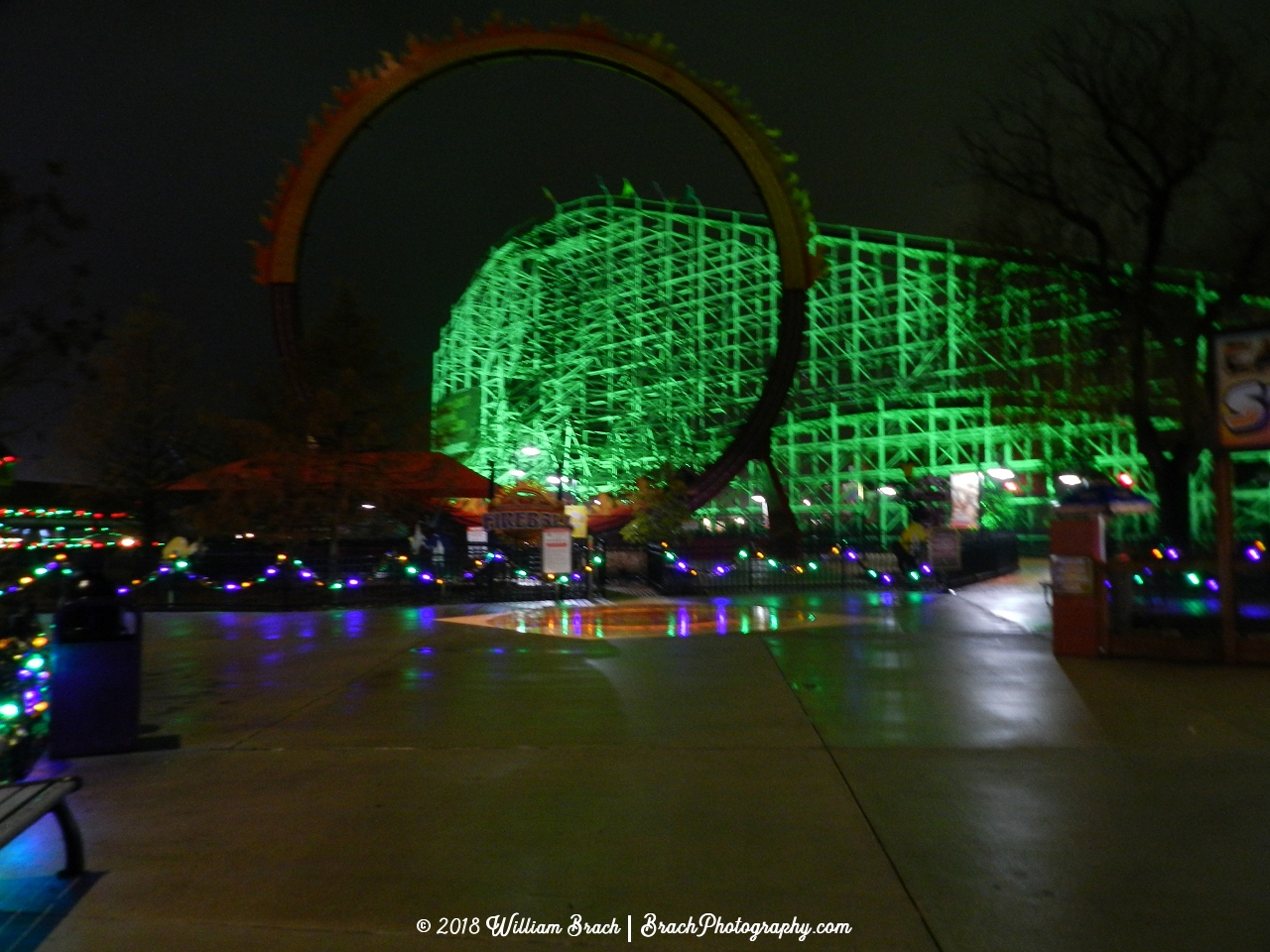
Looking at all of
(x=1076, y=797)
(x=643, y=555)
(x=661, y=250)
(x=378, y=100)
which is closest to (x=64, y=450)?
(x=378, y=100)

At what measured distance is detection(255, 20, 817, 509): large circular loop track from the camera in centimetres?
2800

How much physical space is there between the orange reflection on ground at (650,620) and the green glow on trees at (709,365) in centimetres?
1456

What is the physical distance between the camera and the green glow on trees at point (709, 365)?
42.4m

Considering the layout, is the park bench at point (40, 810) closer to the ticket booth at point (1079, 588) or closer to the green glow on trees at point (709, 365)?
the ticket booth at point (1079, 588)

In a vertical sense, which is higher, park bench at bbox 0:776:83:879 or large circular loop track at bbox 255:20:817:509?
large circular loop track at bbox 255:20:817:509

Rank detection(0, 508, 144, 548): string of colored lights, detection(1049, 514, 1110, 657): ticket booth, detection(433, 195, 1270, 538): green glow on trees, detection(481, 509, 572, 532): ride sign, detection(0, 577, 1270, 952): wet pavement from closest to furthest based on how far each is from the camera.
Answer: detection(0, 577, 1270, 952): wet pavement → detection(1049, 514, 1110, 657): ticket booth → detection(0, 508, 144, 548): string of colored lights → detection(481, 509, 572, 532): ride sign → detection(433, 195, 1270, 538): green glow on trees

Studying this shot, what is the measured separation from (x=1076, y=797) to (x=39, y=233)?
28.6 feet

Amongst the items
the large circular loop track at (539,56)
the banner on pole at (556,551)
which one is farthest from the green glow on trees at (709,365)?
the banner on pole at (556,551)

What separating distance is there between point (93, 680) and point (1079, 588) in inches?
386

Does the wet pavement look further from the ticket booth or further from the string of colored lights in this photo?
the string of colored lights

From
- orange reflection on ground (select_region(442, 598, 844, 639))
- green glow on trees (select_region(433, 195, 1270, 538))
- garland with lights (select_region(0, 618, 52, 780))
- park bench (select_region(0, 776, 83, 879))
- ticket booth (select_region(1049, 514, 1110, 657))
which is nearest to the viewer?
park bench (select_region(0, 776, 83, 879))

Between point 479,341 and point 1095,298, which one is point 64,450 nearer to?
point 479,341

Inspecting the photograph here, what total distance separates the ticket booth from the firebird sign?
5.71ft

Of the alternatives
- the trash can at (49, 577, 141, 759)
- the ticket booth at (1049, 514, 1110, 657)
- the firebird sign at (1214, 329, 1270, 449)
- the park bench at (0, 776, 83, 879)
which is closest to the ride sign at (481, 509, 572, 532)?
the ticket booth at (1049, 514, 1110, 657)
